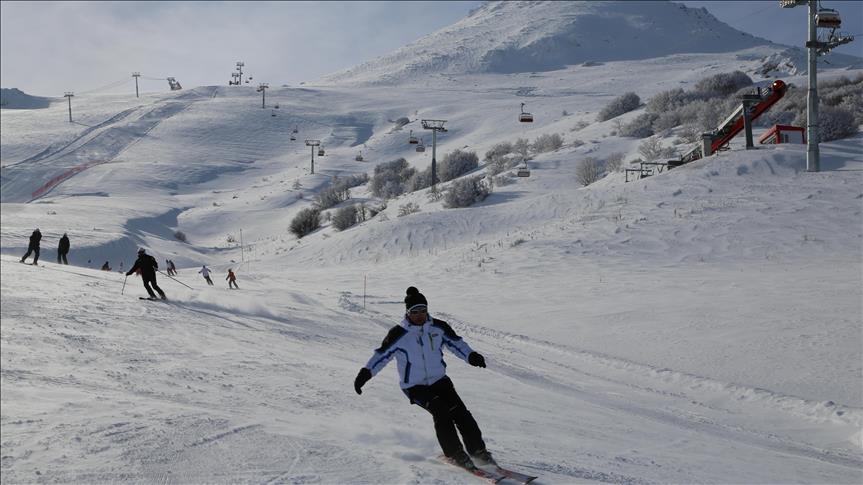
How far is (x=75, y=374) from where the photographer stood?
7082 millimetres

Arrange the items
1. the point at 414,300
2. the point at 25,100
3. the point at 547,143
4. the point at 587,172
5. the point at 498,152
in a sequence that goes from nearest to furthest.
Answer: the point at 414,300 → the point at 587,172 → the point at 547,143 → the point at 498,152 → the point at 25,100

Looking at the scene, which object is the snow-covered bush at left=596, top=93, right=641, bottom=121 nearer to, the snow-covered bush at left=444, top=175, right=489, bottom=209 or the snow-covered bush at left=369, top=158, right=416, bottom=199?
the snow-covered bush at left=369, top=158, right=416, bottom=199

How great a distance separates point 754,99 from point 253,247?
3370cm

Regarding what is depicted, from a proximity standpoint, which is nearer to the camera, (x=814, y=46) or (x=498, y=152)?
(x=814, y=46)

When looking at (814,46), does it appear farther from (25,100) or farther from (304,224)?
(25,100)

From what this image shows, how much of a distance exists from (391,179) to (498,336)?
45506 mm

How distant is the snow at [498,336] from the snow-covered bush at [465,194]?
2.87 ft

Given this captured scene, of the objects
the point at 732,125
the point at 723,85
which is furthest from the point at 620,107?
the point at 732,125

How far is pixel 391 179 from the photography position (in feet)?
198

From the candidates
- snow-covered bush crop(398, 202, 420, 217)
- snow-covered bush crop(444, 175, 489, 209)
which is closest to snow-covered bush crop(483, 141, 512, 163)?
snow-covered bush crop(398, 202, 420, 217)

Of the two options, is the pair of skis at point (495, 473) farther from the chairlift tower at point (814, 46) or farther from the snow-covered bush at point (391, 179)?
the snow-covered bush at point (391, 179)

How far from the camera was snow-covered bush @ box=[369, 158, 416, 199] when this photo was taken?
56688 mm

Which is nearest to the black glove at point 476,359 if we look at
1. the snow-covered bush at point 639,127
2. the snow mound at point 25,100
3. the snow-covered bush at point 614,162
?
the snow-covered bush at point 614,162

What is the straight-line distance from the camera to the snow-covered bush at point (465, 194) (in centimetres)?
3975
